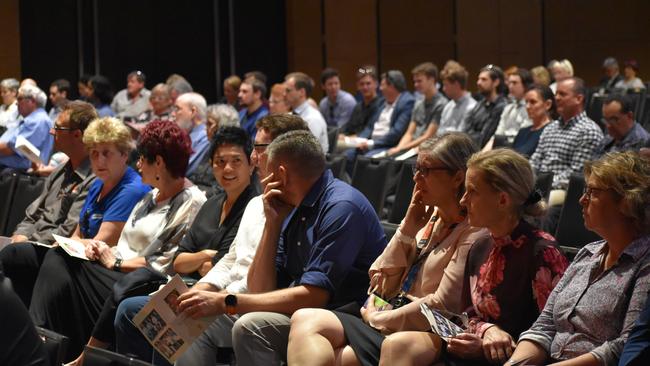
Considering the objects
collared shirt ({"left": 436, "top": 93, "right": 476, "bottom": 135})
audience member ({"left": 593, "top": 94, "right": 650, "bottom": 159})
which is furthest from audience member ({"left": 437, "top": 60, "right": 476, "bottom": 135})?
audience member ({"left": 593, "top": 94, "right": 650, "bottom": 159})

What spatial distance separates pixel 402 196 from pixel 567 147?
152 cm

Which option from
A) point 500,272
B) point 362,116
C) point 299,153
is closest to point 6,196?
point 299,153

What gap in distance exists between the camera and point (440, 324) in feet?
9.50

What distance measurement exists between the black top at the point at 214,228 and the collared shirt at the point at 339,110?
7.15m

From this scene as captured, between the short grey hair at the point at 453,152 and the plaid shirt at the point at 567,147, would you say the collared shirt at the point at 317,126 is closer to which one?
the plaid shirt at the point at 567,147

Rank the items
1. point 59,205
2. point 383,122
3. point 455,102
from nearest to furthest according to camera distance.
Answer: point 59,205
point 455,102
point 383,122

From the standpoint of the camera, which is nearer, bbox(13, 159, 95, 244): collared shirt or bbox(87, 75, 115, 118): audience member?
bbox(13, 159, 95, 244): collared shirt

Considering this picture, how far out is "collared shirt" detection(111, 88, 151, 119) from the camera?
12.0 metres

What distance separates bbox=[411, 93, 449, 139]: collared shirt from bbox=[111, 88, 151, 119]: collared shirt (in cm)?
356

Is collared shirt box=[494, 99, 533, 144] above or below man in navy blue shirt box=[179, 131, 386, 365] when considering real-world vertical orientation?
below

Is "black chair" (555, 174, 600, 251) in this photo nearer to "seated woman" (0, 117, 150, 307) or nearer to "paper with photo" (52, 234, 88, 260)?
"seated woman" (0, 117, 150, 307)

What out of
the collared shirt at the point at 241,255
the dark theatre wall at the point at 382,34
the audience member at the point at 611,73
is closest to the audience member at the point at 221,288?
the collared shirt at the point at 241,255

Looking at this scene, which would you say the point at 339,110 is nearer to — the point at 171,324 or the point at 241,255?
the point at 241,255

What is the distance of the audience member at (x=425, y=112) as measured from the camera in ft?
31.6
